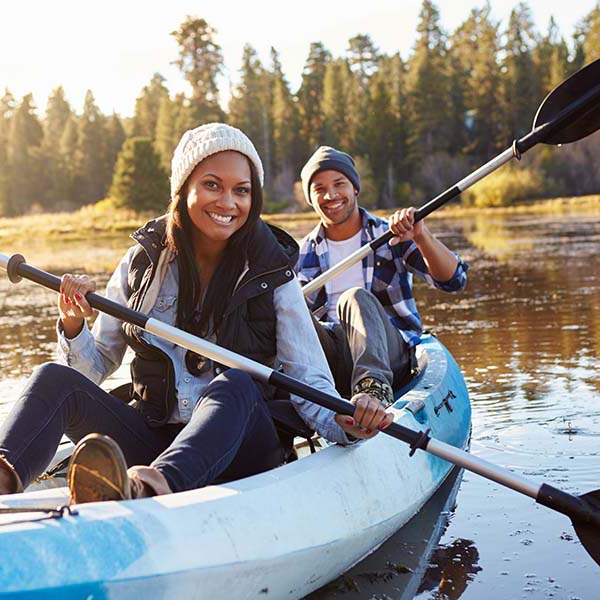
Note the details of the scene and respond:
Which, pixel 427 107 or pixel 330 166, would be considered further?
pixel 427 107

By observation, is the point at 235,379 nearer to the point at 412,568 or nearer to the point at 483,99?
the point at 412,568

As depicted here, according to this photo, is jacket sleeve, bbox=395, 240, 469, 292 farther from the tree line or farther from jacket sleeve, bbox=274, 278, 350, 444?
Result: the tree line

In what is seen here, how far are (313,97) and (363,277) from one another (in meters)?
54.5

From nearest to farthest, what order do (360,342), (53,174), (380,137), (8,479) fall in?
(8,479), (360,342), (380,137), (53,174)

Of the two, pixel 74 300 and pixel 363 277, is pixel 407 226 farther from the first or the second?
pixel 74 300

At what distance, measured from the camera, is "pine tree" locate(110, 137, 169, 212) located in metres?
39.9

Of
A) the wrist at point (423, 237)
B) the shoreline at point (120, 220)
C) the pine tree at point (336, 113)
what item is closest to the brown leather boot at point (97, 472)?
the wrist at point (423, 237)

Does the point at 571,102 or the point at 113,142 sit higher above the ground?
the point at 113,142

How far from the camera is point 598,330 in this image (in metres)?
8.47

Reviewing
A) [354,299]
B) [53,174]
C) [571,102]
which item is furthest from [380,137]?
[354,299]

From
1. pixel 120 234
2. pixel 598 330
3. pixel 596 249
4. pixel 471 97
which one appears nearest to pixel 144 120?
pixel 471 97

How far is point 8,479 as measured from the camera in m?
2.97

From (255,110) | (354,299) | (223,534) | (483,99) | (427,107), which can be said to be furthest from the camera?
(255,110)

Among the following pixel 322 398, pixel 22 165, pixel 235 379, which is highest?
pixel 22 165
